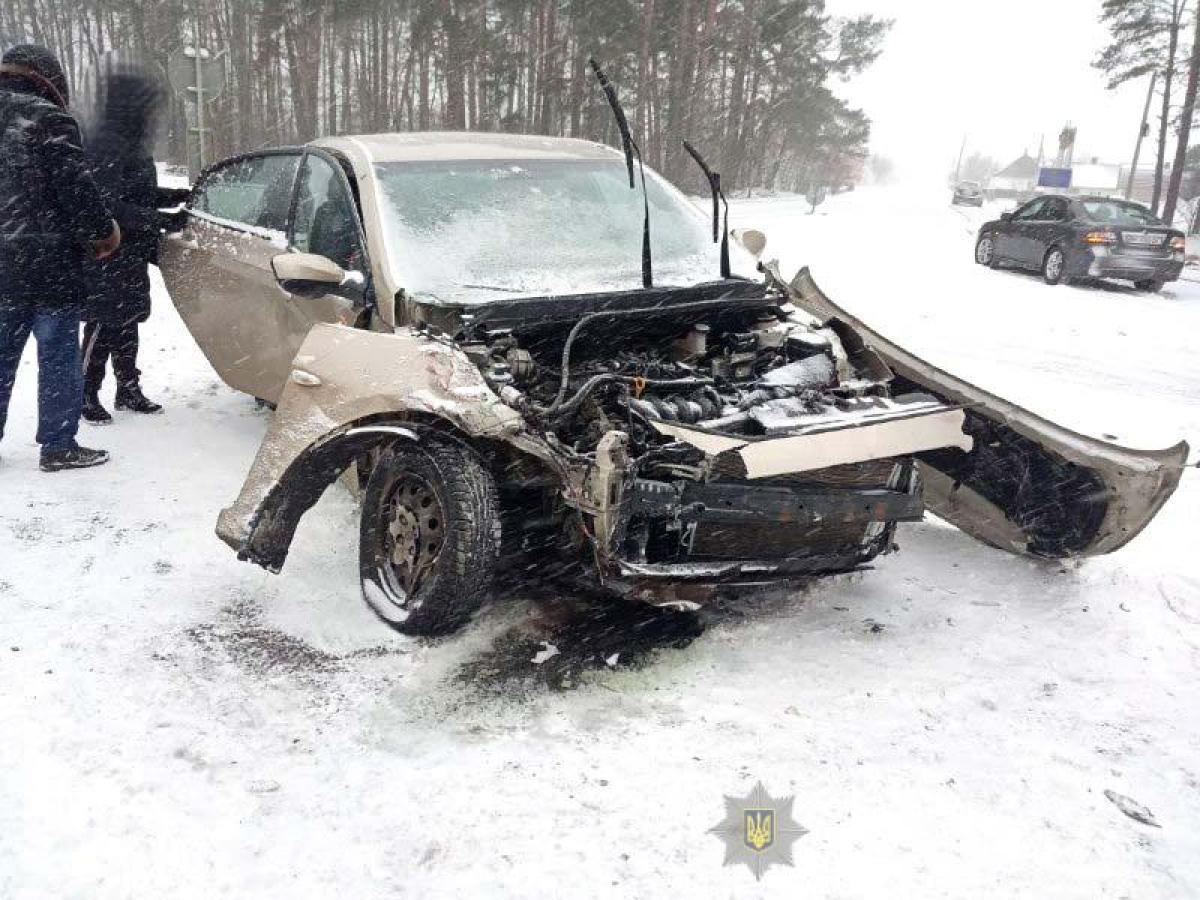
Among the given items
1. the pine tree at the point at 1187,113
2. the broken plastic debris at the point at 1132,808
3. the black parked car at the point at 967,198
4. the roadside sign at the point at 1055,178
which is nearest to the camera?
the broken plastic debris at the point at 1132,808

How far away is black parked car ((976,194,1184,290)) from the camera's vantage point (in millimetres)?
13734

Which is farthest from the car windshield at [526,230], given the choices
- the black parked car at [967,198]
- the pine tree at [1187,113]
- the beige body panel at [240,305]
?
the black parked car at [967,198]

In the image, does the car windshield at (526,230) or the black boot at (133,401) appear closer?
the car windshield at (526,230)

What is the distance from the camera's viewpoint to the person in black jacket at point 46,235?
4508mm

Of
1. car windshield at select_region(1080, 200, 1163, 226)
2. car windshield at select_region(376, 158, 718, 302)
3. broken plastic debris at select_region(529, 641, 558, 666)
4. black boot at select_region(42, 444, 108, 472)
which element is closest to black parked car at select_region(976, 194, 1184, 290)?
car windshield at select_region(1080, 200, 1163, 226)

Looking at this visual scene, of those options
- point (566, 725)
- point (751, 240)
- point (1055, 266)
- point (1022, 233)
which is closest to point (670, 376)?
point (566, 725)

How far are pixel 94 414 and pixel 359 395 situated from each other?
3.40 metres

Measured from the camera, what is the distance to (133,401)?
602 cm

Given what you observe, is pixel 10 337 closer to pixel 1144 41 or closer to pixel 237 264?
pixel 237 264

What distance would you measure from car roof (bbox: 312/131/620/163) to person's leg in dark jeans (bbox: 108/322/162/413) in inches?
82.5

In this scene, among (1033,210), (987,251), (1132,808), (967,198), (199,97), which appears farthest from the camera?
(967,198)

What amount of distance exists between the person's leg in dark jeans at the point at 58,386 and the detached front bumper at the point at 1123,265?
Answer: 533 inches

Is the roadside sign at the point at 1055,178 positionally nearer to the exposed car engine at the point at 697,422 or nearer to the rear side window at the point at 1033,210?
the rear side window at the point at 1033,210

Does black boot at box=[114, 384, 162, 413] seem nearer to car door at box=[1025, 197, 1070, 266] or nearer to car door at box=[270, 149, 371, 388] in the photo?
car door at box=[270, 149, 371, 388]
